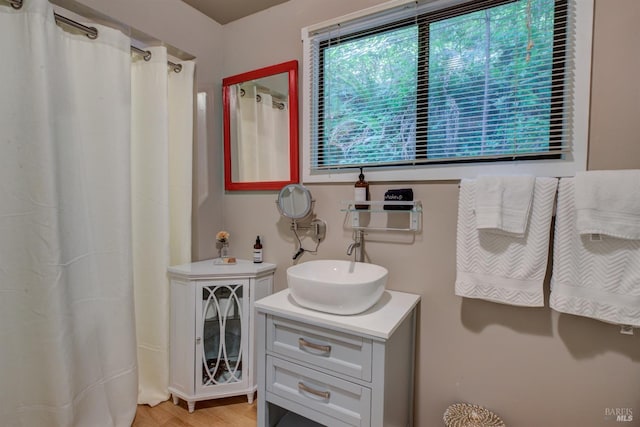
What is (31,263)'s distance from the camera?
122cm

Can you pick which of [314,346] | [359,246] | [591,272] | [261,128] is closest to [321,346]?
[314,346]

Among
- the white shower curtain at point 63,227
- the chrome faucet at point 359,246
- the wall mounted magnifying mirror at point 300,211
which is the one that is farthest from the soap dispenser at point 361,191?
the white shower curtain at point 63,227

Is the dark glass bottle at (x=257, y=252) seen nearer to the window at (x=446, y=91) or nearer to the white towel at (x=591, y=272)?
the window at (x=446, y=91)

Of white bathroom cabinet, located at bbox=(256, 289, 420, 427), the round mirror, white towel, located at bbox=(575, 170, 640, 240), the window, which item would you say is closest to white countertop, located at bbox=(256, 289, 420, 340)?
white bathroom cabinet, located at bbox=(256, 289, 420, 427)

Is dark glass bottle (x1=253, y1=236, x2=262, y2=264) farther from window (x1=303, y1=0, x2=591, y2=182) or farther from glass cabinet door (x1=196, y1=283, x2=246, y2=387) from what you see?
window (x1=303, y1=0, x2=591, y2=182)

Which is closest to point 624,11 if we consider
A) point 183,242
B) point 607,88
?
point 607,88

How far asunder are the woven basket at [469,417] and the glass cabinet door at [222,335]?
3.52 ft

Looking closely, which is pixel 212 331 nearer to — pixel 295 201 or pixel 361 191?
pixel 295 201

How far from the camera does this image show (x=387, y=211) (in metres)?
1.49

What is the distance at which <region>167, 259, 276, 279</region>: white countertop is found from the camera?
160 cm

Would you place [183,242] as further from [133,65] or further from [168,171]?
[133,65]

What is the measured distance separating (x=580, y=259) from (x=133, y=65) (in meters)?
2.28

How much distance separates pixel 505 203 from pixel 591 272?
36 centimetres

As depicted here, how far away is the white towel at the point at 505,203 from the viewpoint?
113cm
